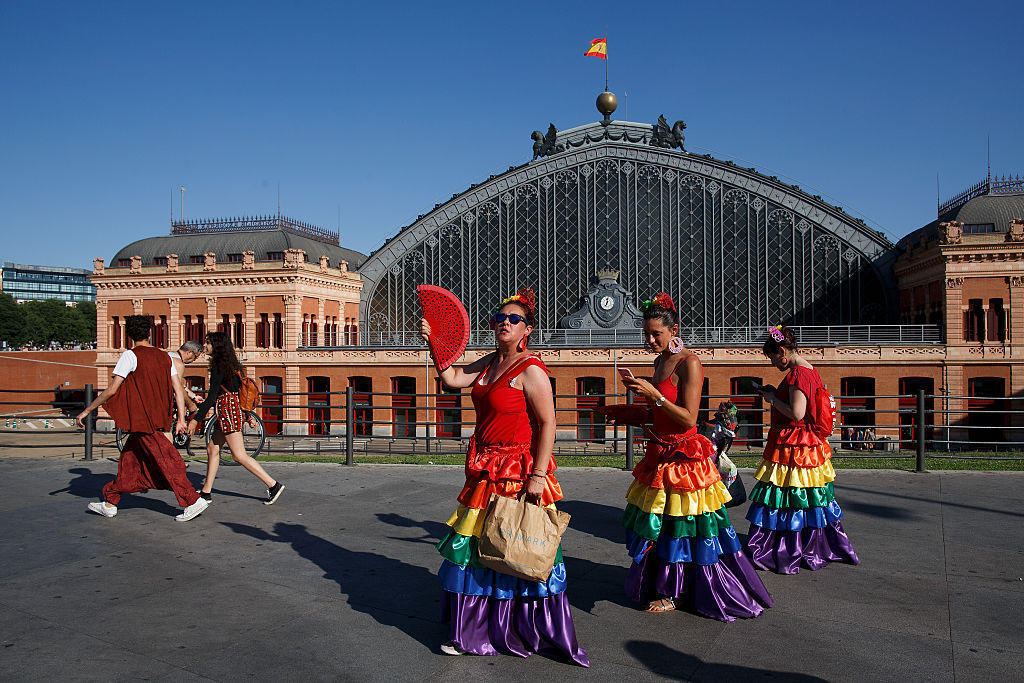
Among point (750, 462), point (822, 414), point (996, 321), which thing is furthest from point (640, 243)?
point (822, 414)

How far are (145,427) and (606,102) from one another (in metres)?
36.9

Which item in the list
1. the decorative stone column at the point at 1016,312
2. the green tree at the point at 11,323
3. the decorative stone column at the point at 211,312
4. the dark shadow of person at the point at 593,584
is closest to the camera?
the dark shadow of person at the point at 593,584

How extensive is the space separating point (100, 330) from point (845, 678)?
150 feet

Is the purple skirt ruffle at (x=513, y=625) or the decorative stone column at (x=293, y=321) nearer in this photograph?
the purple skirt ruffle at (x=513, y=625)

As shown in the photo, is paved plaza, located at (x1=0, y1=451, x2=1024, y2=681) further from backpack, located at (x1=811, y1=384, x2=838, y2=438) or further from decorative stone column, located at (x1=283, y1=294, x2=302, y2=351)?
decorative stone column, located at (x1=283, y1=294, x2=302, y2=351)

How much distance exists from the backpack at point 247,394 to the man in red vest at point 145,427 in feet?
2.01

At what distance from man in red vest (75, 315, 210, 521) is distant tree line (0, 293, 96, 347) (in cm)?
10371

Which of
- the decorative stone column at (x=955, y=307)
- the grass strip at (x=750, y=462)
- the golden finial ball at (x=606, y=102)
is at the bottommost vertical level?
the grass strip at (x=750, y=462)

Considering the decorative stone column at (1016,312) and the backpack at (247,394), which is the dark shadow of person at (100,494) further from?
the decorative stone column at (1016,312)

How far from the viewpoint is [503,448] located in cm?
404

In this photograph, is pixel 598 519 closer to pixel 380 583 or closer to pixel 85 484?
pixel 380 583

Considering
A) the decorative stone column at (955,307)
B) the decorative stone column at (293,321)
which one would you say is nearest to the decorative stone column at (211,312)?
the decorative stone column at (293,321)

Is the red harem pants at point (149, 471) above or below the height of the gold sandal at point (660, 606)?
above

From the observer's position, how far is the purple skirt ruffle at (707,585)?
14.9 feet
